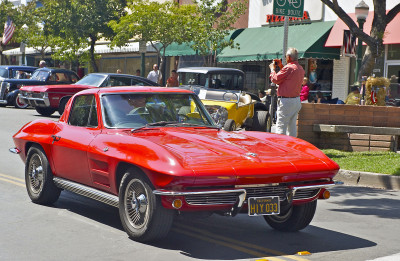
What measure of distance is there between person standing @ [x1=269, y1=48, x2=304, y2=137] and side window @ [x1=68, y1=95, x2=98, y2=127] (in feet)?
14.7

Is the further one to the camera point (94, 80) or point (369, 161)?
point (94, 80)

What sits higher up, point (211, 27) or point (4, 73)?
point (211, 27)

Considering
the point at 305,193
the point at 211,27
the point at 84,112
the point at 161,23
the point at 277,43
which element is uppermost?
the point at 161,23

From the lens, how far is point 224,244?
20.0 ft

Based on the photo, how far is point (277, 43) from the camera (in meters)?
24.8

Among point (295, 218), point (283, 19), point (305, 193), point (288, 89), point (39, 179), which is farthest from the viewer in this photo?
point (283, 19)

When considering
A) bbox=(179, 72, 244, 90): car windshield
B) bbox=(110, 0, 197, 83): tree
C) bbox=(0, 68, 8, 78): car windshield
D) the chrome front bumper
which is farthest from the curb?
bbox=(0, 68, 8, 78): car windshield

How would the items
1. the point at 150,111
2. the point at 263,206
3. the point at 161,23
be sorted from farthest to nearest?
the point at 161,23
the point at 150,111
the point at 263,206

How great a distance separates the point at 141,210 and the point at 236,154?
1.00 metres

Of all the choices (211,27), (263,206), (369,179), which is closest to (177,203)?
(263,206)

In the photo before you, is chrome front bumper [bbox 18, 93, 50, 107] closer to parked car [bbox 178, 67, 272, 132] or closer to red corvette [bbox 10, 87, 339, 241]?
parked car [bbox 178, 67, 272, 132]

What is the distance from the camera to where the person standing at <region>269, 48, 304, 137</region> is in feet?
36.9

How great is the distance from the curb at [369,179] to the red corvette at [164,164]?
12.6 ft

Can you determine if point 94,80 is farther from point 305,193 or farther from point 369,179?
point 305,193
